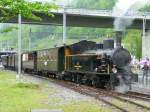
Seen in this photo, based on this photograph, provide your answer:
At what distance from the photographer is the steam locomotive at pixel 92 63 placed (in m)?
23.1

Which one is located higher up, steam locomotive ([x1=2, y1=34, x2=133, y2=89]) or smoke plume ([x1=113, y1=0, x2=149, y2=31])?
smoke plume ([x1=113, y1=0, x2=149, y2=31])

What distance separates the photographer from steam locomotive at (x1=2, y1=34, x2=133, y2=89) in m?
23.1

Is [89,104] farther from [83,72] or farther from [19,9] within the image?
[83,72]

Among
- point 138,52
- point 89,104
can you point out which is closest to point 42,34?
point 138,52

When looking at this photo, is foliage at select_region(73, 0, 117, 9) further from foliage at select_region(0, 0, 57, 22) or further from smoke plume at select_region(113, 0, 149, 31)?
foliage at select_region(0, 0, 57, 22)

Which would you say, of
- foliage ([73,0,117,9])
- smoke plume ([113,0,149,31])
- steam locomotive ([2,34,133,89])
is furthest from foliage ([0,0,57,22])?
foliage ([73,0,117,9])

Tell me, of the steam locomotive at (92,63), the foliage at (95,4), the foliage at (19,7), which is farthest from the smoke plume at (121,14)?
the foliage at (95,4)

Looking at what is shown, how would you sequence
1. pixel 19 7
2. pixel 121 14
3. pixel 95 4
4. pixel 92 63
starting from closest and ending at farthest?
pixel 19 7 < pixel 92 63 < pixel 121 14 < pixel 95 4

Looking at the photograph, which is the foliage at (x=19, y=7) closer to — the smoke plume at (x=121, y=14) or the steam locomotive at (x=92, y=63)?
the steam locomotive at (x=92, y=63)

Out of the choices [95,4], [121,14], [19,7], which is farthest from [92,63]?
[95,4]

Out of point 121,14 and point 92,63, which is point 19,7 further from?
point 121,14

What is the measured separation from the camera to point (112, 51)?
2306 centimetres

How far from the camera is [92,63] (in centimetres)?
2472

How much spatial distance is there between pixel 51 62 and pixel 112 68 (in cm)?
1089
